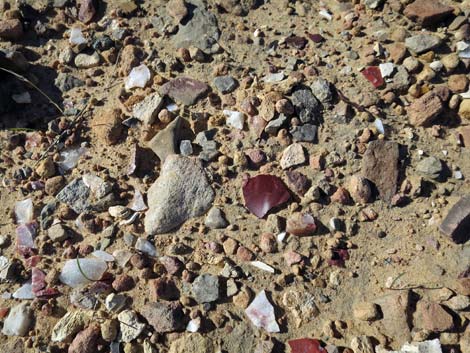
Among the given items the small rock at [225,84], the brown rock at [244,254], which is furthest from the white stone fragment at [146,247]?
the small rock at [225,84]

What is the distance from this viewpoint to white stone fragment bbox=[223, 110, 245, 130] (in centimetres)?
220

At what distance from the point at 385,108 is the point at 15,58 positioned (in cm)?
172

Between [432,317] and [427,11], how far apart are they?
1.40 metres

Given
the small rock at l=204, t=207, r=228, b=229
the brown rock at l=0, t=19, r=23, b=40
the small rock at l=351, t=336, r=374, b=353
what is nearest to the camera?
the small rock at l=351, t=336, r=374, b=353

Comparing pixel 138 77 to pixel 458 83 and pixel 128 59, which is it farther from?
pixel 458 83

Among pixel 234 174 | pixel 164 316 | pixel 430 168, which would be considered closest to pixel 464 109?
pixel 430 168

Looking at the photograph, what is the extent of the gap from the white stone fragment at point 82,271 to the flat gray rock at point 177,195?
232mm

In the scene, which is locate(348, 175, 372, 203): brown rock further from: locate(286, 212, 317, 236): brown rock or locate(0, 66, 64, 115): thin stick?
locate(0, 66, 64, 115): thin stick

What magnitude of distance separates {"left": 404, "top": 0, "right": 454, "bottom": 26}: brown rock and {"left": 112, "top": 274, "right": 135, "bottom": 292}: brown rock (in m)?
1.74

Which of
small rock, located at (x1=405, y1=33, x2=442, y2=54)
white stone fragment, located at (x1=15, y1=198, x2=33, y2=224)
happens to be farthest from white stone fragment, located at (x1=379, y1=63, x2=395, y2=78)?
white stone fragment, located at (x1=15, y1=198, x2=33, y2=224)

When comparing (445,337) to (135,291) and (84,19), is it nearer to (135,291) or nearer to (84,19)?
(135,291)

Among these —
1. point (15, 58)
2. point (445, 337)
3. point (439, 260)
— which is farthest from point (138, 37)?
point (445, 337)

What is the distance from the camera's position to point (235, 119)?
2207 millimetres

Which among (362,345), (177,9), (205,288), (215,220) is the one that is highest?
(177,9)
